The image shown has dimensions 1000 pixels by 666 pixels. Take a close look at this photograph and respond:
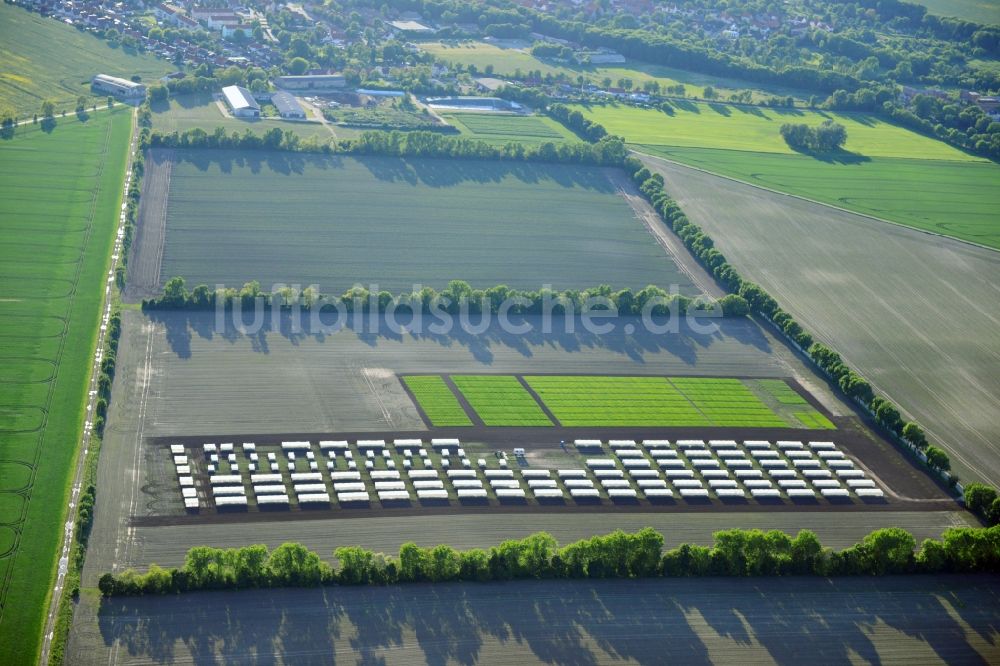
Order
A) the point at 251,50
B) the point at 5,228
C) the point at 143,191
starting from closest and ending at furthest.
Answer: the point at 5,228 < the point at 143,191 < the point at 251,50

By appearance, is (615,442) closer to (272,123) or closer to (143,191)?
(143,191)

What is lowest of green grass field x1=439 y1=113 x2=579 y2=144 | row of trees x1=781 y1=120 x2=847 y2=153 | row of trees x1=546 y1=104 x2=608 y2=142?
green grass field x1=439 y1=113 x2=579 y2=144

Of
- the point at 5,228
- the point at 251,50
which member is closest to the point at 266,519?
the point at 5,228

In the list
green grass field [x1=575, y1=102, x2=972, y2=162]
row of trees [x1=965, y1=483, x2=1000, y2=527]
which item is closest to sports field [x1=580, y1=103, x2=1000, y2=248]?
green grass field [x1=575, y1=102, x2=972, y2=162]

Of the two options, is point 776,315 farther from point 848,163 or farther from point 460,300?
point 848,163

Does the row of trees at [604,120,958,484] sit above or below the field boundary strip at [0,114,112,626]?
above

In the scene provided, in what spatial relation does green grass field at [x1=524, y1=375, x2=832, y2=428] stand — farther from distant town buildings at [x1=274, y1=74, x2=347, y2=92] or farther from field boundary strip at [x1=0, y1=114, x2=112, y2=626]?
distant town buildings at [x1=274, y1=74, x2=347, y2=92]
